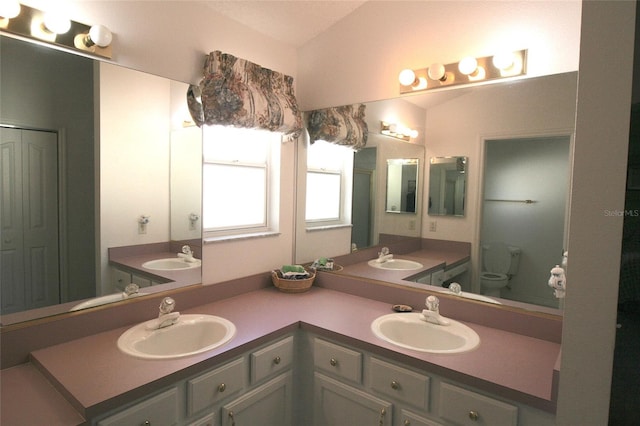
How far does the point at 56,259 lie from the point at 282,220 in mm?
1276

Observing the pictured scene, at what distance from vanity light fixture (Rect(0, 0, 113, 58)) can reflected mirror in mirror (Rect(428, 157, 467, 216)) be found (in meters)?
1.64

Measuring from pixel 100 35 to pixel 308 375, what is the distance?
1.75m

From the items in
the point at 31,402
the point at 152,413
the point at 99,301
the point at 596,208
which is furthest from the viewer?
the point at 99,301

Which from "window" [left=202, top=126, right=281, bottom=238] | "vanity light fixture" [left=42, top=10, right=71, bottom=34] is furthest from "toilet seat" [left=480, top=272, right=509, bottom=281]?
"vanity light fixture" [left=42, top=10, right=71, bottom=34]

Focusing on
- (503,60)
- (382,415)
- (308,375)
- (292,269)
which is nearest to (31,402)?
(308,375)

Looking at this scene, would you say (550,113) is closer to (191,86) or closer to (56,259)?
(191,86)

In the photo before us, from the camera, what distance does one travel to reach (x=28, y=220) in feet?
4.59

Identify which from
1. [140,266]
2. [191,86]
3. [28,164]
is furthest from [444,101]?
[28,164]

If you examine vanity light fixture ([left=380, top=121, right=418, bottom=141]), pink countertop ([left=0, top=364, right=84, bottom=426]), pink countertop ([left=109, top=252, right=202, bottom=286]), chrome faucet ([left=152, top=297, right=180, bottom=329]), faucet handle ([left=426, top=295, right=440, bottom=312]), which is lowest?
pink countertop ([left=0, top=364, right=84, bottom=426])

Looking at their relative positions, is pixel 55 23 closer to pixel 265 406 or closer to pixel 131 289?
pixel 131 289

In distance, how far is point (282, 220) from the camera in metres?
2.44

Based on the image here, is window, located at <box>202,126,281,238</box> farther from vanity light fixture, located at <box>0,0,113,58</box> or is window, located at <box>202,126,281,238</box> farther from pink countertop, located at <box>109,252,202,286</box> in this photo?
vanity light fixture, located at <box>0,0,113,58</box>

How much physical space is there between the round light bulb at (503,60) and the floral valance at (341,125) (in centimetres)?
77

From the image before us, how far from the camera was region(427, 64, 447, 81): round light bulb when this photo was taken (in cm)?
179
